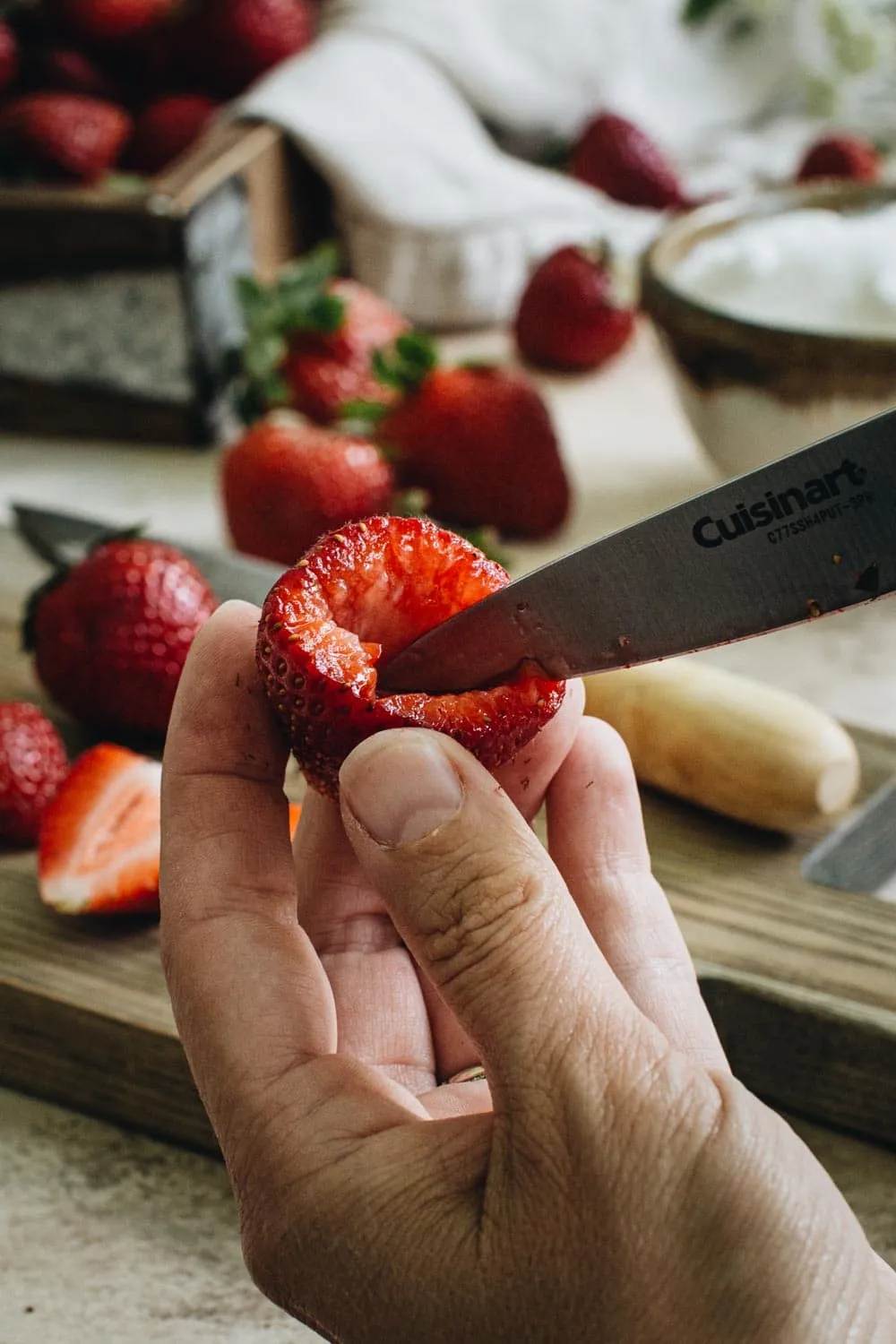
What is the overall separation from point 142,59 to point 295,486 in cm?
100

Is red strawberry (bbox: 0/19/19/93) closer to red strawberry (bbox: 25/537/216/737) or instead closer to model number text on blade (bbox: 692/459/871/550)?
red strawberry (bbox: 25/537/216/737)

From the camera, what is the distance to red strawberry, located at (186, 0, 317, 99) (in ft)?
6.36

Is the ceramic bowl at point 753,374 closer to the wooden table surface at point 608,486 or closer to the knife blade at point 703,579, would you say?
the wooden table surface at point 608,486

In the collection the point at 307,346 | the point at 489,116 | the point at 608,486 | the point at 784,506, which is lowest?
the point at 608,486

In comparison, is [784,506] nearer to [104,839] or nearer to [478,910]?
[478,910]

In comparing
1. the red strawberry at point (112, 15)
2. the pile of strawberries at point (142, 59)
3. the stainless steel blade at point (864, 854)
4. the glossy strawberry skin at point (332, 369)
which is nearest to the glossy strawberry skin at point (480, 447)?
the glossy strawberry skin at point (332, 369)

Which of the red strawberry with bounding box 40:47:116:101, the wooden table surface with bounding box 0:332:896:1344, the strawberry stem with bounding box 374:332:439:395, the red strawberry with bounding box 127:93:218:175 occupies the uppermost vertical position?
the red strawberry with bounding box 40:47:116:101

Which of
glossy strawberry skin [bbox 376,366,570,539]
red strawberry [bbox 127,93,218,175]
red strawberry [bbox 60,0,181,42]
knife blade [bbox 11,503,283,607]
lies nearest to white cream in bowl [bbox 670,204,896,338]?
glossy strawberry skin [bbox 376,366,570,539]

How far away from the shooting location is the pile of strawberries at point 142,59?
72.6 inches

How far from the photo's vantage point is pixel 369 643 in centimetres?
62

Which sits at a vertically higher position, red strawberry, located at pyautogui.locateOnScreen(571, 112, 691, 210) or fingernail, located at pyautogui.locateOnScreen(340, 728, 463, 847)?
fingernail, located at pyautogui.locateOnScreen(340, 728, 463, 847)

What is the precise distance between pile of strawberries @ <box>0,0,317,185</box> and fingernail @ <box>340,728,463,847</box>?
147 cm

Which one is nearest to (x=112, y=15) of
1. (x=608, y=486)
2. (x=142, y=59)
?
(x=142, y=59)

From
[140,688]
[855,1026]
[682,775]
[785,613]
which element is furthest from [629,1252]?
[140,688]
